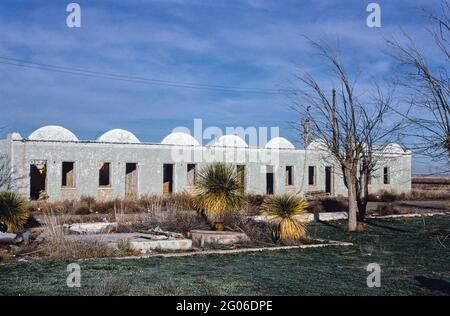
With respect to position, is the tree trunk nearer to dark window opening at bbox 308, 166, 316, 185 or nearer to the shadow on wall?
the shadow on wall

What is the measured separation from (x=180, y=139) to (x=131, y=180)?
13.5ft

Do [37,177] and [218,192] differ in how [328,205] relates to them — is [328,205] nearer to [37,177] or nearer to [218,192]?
[218,192]

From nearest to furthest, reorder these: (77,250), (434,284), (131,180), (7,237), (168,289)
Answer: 1. (168,289)
2. (434,284)
3. (77,250)
4. (7,237)
5. (131,180)

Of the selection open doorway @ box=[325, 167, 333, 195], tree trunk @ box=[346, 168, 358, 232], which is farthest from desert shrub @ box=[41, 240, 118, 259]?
open doorway @ box=[325, 167, 333, 195]

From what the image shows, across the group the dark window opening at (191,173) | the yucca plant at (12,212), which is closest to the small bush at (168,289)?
the yucca plant at (12,212)

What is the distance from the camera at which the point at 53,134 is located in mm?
28609

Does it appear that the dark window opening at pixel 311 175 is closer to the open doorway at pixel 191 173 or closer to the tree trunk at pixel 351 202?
the open doorway at pixel 191 173

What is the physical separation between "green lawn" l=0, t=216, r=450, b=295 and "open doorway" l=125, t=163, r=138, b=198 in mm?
16553

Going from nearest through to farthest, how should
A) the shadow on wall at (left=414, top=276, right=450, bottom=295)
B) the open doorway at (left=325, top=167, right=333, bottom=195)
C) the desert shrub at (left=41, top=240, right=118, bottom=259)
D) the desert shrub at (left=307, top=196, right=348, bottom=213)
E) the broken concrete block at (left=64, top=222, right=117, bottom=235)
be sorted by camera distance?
the shadow on wall at (left=414, top=276, right=450, bottom=295) → the desert shrub at (left=41, top=240, right=118, bottom=259) → the broken concrete block at (left=64, top=222, right=117, bottom=235) → the desert shrub at (left=307, top=196, right=348, bottom=213) → the open doorway at (left=325, top=167, right=333, bottom=195)

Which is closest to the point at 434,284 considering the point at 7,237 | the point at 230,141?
the point at 7,237

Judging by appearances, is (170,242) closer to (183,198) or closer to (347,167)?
(347,167)

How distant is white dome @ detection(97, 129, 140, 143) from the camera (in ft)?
97.9
